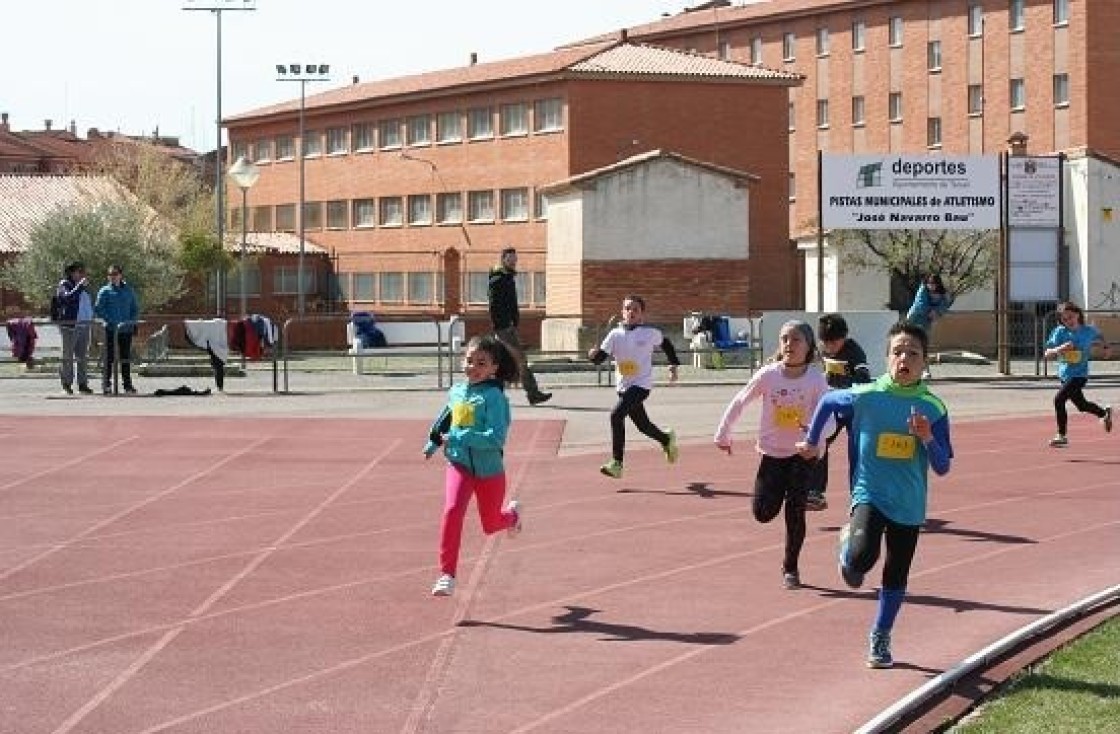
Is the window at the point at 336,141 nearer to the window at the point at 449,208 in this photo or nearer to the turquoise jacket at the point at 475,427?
the window at the point at 449,208

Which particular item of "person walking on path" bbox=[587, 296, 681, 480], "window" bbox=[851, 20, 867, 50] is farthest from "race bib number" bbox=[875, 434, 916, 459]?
"window" bbox=[851, 20, 867, 50]

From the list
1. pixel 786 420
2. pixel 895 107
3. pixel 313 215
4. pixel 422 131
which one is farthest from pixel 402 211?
pixel 786 420

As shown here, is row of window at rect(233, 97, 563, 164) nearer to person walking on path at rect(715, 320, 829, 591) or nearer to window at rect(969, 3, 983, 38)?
window at rect(969, 3, 983, 38)

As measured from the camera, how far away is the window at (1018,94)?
268 ft

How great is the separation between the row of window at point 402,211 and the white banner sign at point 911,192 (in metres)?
30.8

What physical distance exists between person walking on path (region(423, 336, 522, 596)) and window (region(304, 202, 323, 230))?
7011 cm

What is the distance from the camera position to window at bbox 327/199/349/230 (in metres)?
80.0

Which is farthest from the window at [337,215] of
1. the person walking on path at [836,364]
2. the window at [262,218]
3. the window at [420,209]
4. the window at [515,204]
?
the person walking on path at [836,364]

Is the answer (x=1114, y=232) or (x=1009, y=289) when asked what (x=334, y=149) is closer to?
(x=1114, y=232)

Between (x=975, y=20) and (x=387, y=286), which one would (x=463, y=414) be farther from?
(x=975, y=20)

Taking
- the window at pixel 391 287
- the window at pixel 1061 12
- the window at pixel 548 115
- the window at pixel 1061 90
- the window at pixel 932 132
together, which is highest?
the window at pixel 1061 12

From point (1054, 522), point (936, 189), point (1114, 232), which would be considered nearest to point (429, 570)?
point (1054, 522)

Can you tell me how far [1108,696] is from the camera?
28.1ft

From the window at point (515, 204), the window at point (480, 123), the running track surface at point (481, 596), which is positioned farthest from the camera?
the window at point (480, 123)
